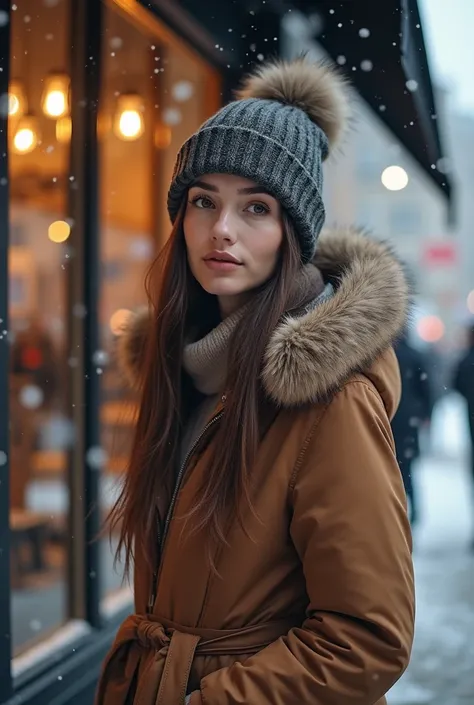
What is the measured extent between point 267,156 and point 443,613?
3.46 metres

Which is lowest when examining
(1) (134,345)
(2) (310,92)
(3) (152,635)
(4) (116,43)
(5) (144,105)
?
(3) (152,635)

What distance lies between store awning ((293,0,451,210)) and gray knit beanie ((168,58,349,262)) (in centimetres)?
51

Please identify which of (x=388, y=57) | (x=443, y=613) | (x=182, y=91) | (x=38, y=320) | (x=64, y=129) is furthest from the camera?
(x=38, y=320)

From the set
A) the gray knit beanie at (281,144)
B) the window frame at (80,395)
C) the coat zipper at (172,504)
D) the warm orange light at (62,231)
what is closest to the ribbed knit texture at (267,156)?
the gray knit beanie at (281,144)

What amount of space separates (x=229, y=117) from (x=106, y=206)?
8.25 ft

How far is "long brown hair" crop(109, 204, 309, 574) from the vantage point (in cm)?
153

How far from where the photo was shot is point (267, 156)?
1.63m

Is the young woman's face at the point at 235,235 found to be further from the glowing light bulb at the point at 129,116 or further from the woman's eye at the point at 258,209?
the glowing light bulb at the point at 129,116

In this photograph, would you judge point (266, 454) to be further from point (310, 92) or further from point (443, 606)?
point (443, 606)

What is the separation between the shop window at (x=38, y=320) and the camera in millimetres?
2984

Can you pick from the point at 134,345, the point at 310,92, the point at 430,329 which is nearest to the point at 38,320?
the point at 134,345

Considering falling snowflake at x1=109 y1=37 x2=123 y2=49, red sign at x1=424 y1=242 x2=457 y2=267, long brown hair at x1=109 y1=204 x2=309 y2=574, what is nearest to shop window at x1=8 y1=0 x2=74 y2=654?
falling snowflake at x1=109 y1=37 x2=123 y2=49

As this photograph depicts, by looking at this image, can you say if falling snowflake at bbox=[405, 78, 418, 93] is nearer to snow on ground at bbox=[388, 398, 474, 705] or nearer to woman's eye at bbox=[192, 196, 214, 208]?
woman's eye at bbox=[192, 196, 214, 208]

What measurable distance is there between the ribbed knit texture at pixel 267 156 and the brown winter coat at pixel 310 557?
18 cm
